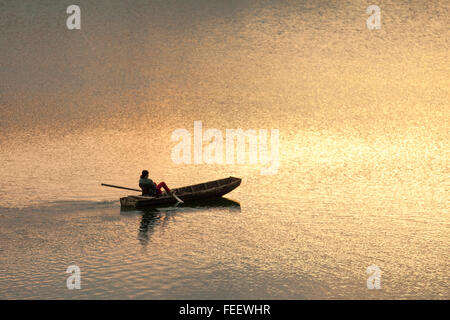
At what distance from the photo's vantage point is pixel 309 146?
157ft

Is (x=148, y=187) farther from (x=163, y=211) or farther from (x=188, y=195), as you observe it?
(x=188, y=195)

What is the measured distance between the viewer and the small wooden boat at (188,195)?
944 inches

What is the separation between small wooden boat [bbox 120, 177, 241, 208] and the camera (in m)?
24.0

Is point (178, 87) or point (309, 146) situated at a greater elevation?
point (178, 87)

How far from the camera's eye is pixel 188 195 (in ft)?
82.8

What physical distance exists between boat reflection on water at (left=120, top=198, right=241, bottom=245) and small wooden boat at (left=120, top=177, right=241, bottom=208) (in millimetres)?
255

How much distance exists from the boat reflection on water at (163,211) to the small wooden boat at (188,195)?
10.0 inches

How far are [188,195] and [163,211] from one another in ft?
5.04

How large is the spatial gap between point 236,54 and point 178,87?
10.0 meters

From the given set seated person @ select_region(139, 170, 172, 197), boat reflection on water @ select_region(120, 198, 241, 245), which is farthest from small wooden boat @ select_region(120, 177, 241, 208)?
seated person @ select_region(139, 170, 172, 197)

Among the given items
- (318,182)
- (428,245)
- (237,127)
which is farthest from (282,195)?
(237,127)

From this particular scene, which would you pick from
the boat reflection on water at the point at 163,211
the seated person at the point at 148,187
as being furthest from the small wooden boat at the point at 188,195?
the seated person at the point at 148,187

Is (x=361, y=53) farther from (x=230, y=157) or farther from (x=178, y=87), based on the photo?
(x=230, y=157)

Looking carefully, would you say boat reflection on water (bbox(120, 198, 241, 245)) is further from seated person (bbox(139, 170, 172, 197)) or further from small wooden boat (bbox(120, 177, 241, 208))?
seated person (bbox(139, 170, 172, 197))
